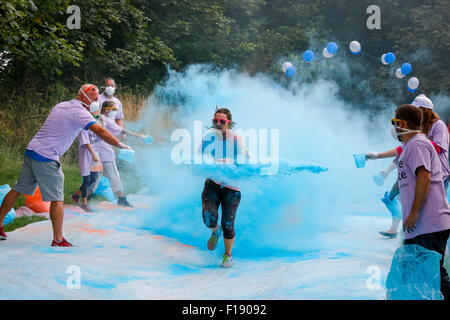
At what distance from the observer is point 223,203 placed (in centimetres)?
516

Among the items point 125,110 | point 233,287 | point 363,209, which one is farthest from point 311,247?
point 125,110

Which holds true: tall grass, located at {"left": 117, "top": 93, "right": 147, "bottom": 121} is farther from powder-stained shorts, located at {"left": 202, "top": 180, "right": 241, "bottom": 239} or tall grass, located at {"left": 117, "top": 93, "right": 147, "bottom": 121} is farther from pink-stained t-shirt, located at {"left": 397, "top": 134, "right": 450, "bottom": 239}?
pink-stained t-shirt, located at {"left": 397, "top": 134, "right": 450, "bottom": 239}

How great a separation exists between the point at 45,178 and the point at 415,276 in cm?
351

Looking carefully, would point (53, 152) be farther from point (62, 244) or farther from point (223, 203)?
point (223, 203)

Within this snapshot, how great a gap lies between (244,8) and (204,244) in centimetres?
1419

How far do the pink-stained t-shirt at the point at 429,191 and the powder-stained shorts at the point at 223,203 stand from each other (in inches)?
76.6

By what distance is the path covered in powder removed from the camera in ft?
12.9

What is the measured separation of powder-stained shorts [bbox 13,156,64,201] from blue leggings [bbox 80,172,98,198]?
7.02 ft

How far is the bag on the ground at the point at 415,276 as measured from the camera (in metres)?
3.30

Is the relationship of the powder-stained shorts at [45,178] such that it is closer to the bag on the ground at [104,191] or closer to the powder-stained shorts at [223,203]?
the powder-stained shorts at [223,203]

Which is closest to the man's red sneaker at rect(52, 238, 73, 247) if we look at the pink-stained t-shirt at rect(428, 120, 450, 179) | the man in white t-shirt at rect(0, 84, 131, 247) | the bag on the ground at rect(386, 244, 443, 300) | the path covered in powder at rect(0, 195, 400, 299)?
the man in white t-shirt at rect(0, 84, 131, 247)

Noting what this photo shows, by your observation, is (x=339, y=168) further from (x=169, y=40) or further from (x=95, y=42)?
(x=169, y=40)

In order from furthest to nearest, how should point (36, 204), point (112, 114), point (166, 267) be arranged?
point (112, 114), point (36, 204), point (166, 267)

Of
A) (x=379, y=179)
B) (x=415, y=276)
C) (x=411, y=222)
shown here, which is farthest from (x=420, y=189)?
(x=379, y=179)
